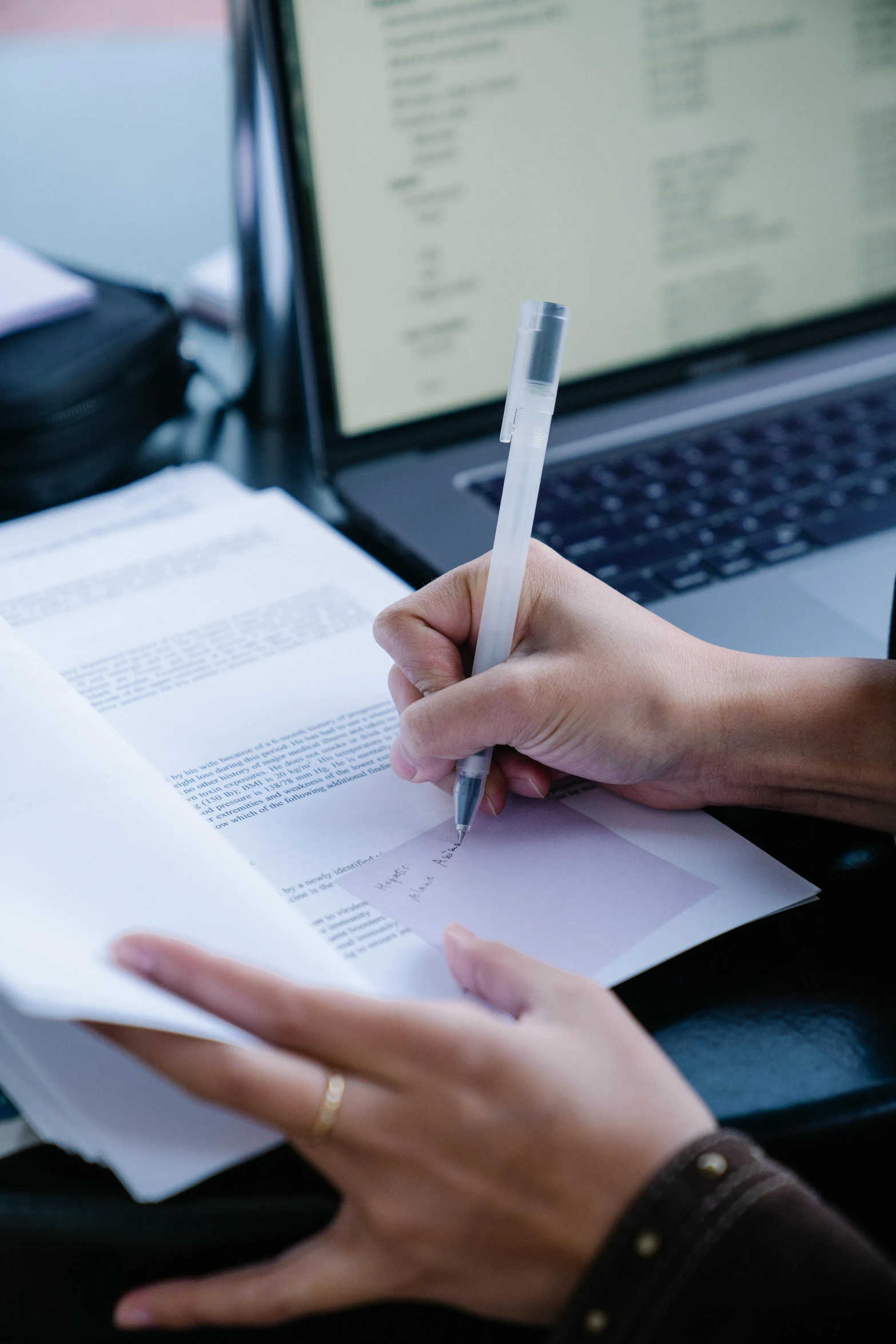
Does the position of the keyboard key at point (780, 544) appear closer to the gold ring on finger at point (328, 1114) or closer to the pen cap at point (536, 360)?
the pen cap at point (536, 360)

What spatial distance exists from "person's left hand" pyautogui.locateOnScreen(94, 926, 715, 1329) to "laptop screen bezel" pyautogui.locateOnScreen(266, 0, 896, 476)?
0.43 m

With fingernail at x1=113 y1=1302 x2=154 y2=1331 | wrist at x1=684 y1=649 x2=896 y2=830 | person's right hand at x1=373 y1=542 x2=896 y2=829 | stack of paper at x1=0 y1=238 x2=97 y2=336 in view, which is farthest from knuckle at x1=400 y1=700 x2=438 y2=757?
stack of paper at x1=0 y1=238 x2=97 y2=336

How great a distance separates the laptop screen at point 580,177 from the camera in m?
0.69

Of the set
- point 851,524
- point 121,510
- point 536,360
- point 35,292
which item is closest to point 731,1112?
point 536,360

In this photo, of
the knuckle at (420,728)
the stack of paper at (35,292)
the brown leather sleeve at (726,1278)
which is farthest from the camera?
the stack of paper at (35,292)

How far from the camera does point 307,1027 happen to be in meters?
0.36

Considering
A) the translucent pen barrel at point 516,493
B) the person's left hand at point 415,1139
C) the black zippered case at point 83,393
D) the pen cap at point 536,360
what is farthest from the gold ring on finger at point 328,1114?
the black zippered case at point 83,393

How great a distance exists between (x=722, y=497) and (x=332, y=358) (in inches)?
10.3

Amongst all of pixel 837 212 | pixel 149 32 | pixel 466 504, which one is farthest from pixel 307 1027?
pixel 149 32

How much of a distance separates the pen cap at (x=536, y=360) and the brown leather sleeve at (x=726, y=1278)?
0.99ft

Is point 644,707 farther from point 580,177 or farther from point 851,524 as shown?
point 580,177

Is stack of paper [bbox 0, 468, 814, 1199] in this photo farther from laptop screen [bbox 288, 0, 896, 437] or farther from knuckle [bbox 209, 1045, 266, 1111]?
laptop screen [bbox 288, 0, 896, 437]

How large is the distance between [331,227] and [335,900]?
43cm

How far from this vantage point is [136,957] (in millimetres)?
369
